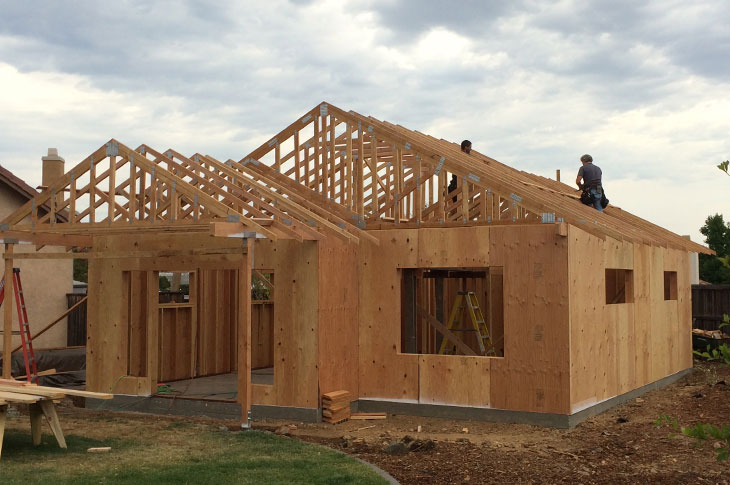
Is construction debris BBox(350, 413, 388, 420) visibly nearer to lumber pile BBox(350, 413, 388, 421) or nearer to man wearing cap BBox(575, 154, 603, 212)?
lumber pile BBox(350, 413, 388, 421)

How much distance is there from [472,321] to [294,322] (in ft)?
11.3

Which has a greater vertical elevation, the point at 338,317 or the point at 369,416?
the point at 338,317

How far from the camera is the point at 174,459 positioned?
8578mm

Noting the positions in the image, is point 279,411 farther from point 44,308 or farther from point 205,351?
point 44,308

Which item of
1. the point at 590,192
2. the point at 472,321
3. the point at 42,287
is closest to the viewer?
the point at 472,321

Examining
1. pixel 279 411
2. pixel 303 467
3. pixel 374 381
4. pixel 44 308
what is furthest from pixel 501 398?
pixel 44 308

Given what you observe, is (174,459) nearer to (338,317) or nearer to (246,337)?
(246,337)

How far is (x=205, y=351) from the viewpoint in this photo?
1539cm

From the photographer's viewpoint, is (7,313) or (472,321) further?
(472,321)

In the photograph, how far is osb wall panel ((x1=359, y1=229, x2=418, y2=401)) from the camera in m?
12.1

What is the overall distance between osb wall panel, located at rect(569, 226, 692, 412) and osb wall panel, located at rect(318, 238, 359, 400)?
3.30 m

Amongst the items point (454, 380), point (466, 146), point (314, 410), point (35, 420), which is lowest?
point (314, 410)

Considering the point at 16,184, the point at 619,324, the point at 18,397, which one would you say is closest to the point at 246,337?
the point at 18,397

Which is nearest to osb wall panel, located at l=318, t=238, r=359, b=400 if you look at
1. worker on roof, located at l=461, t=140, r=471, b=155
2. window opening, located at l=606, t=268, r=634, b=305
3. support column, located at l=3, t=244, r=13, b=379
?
worker on roof, located at l=461, t=140, r=471, b=155
